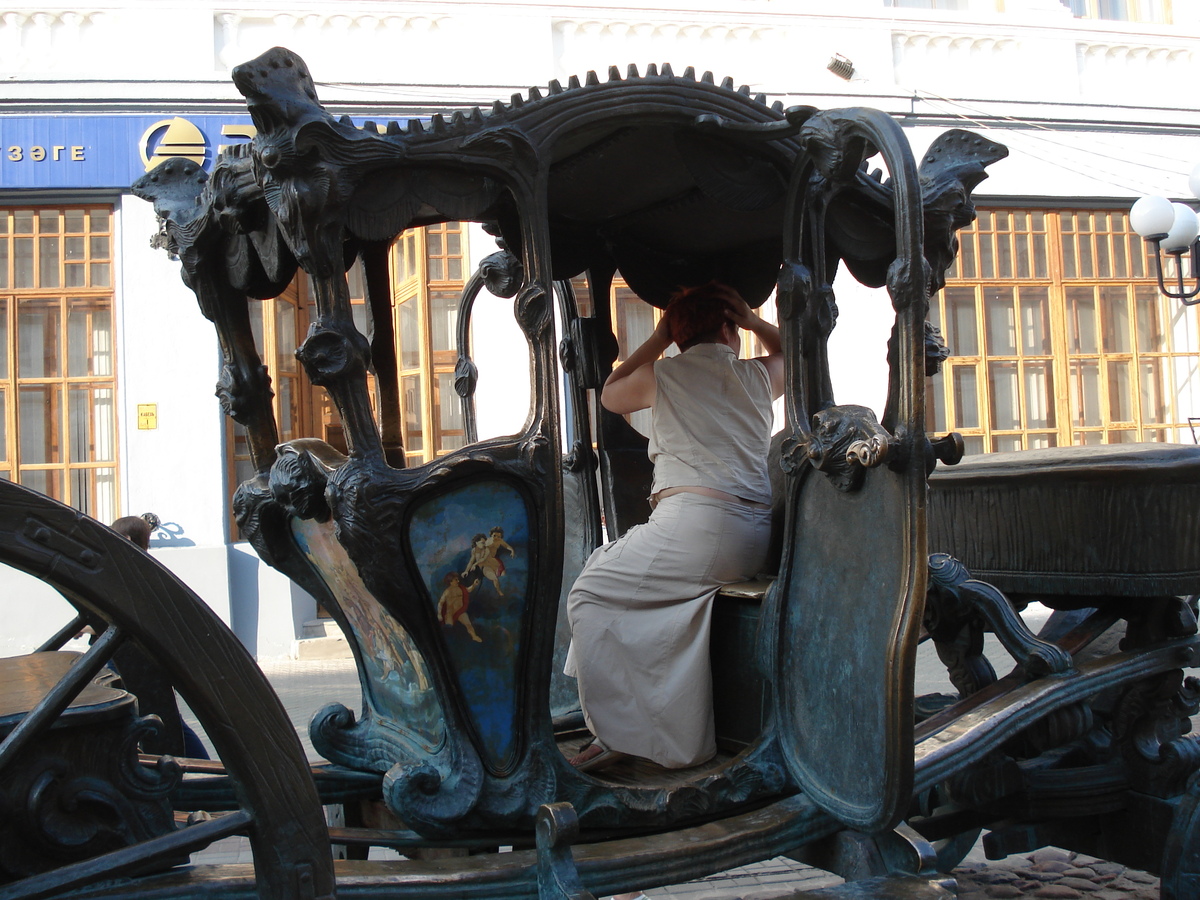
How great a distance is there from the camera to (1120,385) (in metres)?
10.9

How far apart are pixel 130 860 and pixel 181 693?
0.98 feet

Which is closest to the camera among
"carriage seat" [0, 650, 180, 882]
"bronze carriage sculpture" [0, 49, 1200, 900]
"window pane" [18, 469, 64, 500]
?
"carriage seat" [0, 650, 180, 882]

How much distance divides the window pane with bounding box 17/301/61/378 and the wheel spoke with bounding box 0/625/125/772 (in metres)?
7.53

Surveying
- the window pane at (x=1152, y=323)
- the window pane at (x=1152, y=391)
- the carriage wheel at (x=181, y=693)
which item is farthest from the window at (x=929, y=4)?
the carriage wheel at (x=181, y=693)

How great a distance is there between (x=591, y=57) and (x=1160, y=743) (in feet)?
24.7

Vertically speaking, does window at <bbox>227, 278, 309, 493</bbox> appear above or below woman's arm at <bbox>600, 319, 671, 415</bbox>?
above

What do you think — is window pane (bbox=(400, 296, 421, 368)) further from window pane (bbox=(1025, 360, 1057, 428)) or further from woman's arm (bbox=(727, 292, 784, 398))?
woman's arm (bbox=(727, 292, 784, 398))

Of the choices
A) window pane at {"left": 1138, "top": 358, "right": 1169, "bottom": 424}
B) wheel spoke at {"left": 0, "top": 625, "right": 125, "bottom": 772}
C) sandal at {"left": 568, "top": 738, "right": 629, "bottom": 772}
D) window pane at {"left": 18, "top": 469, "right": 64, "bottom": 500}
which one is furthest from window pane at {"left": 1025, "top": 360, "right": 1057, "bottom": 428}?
wheel spoke at {"left": 0, "top": 625, "right": 125, "bottom": 772}

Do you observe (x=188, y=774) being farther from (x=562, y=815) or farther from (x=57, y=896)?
(x=562, y=815)

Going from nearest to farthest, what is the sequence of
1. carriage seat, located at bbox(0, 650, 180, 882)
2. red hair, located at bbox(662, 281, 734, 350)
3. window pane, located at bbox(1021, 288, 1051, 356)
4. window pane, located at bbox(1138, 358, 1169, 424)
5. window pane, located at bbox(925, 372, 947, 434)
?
carriage seat, located at bbox(0, 650, 180, 882) < red hair, located at bbox(662, 281, 734, 350) < window pane, located at bbox(925, 372, 947, 434) < window pane, located at bbox(1021, 288, 1051, 356) < window pane, located at bbox(1138, 358, 1169, 424)

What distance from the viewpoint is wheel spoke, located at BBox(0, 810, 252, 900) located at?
1.91 m

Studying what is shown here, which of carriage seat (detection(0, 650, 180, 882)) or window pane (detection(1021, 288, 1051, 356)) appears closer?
carriage seat (detection(0, 650, 180, 882))

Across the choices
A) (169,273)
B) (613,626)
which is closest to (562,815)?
(613,626)

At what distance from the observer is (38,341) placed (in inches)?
343
